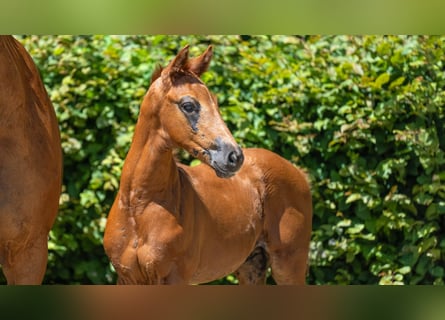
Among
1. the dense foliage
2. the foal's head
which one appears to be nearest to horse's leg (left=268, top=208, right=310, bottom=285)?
the foal's head

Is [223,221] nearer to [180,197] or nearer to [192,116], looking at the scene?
[180,197]

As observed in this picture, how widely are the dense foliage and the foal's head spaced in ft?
7.11

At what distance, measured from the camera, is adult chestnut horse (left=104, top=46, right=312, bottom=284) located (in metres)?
2.48

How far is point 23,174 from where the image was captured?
2.12 meters

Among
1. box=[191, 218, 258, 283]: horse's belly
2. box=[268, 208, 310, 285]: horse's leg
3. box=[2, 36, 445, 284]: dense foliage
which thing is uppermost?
box=[191, 218, 258, 283]: horse's belly

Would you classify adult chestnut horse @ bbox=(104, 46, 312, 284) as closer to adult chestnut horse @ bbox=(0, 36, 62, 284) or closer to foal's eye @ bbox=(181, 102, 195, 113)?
foal's eye @ bbox=(181, 102, 195, 113)

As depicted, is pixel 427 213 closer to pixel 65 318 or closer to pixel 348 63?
pixel 348 63

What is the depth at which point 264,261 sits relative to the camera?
340cm

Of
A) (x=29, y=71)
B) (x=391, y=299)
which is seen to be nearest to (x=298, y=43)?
(x=29, y=71)

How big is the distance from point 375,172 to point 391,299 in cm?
418

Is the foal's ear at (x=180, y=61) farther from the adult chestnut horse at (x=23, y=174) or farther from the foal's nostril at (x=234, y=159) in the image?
the adult chestnut horse at (x=23, y=174)

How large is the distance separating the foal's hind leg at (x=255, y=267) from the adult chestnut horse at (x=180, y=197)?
22cm

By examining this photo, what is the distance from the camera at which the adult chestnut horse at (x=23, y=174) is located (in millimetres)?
2096

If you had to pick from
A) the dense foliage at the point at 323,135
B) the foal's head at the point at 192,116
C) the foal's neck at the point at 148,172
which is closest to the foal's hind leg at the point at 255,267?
the foal's neck at the point at 148,172
